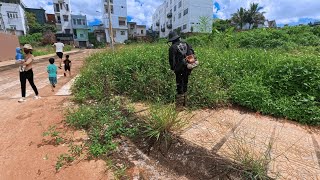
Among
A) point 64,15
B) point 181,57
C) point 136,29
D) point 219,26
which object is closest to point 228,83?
point 181,57

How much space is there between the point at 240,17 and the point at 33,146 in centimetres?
4395

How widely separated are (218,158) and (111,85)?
12.0 feet

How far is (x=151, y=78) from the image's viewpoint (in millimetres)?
4918

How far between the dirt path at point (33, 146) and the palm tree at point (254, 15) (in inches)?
1668

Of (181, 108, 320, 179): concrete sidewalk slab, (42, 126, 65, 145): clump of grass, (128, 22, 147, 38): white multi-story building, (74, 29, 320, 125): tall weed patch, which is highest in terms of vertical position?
(128, 22, 147, 38): white multi-story building

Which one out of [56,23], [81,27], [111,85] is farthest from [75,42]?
[111,85]

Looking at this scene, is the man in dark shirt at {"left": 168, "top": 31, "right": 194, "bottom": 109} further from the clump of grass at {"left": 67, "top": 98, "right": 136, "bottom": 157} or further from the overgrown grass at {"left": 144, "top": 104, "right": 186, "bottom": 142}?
the clump of grass at {"left": 67, "top": 98, "right": 136, "bottom": 157}

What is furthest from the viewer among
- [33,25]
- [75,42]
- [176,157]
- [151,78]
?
[75,42]

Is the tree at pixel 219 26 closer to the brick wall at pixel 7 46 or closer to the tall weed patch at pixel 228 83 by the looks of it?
the tall weed patch at pixel 228 83

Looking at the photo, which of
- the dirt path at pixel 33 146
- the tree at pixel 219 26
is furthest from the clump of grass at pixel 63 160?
the tree at pixel 219 26

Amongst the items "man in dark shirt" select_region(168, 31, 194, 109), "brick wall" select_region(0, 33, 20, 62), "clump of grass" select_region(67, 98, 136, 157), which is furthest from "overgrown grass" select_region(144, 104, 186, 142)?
"brick wall" select_region(0, 33, 20, 62)

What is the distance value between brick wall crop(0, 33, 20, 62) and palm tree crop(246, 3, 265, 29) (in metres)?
39.6

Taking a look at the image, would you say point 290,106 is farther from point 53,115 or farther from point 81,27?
point 81,27

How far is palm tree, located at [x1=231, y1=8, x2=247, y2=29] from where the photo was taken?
38.8 m
